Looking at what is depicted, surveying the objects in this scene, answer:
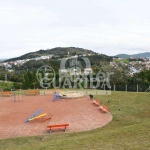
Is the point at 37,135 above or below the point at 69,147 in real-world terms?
below

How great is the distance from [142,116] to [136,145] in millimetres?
6900

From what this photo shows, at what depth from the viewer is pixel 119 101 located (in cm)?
1731

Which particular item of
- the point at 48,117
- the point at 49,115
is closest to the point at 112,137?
the point at 48,117

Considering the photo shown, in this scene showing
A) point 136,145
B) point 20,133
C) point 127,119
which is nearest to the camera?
point 136,145

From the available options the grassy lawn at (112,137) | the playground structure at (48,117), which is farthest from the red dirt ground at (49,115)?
the grassy lawn at (112,137)

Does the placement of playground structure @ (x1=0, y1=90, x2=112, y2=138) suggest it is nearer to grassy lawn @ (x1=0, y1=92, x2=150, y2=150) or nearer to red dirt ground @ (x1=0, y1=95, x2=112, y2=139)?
red dirt ground @ (x1=0, y1=95, x2=112, y2=139)

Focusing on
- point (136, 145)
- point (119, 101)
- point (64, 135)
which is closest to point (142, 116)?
point (119, 101)

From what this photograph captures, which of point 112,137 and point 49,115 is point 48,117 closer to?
point 49,115

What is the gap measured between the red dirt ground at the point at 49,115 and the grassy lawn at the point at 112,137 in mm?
796

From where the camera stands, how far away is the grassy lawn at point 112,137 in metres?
7.19

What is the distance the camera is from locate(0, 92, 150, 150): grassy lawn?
23.6 feet

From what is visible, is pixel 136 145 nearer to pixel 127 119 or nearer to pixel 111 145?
pixel 111 145

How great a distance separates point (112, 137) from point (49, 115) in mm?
7114

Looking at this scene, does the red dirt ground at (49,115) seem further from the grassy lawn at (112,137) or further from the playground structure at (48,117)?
the grassy lawn at (112,137)
